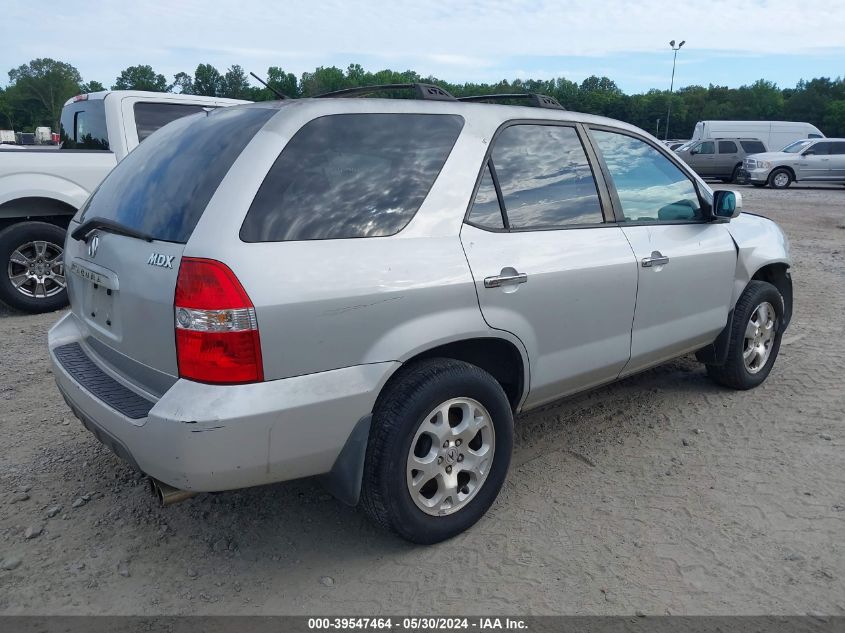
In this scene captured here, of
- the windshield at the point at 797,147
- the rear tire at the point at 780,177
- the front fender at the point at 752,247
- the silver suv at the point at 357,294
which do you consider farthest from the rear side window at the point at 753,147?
the silver suv at the point at 357,294

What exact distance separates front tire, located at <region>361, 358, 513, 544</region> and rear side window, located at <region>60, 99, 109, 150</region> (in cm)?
535

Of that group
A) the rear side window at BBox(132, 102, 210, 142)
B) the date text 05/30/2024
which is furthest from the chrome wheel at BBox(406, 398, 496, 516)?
the rear side window at BBox(132, 102, 210, 142)

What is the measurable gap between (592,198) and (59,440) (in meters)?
3.15

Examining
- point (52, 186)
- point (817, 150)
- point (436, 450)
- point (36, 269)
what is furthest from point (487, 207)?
point (817, 150)

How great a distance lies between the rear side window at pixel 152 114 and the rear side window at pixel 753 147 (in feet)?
77.3

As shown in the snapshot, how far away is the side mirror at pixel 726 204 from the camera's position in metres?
3.97

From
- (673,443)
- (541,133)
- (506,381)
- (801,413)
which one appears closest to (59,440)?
(506,381)

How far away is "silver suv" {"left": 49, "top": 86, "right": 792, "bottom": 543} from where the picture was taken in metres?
2.29

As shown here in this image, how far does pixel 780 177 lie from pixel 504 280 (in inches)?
930

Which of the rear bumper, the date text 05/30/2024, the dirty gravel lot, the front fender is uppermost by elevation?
the front fender

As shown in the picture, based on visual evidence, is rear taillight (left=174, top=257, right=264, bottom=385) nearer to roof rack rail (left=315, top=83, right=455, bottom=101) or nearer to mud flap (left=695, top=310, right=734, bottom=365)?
roof rack rail (left=315, top=83, right=455, bottom=101)

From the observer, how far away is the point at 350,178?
262 centimetres

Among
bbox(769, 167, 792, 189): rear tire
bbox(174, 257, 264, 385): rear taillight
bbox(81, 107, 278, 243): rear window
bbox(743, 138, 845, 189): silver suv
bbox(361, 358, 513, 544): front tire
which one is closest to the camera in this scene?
bbox(174, 257, 264, 385): rear taillight

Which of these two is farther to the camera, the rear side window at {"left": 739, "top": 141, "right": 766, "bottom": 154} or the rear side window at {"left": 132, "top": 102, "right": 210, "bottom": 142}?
the rear side window at {"left": 739, "top": 141, "right": 766, "bottom": 154}
